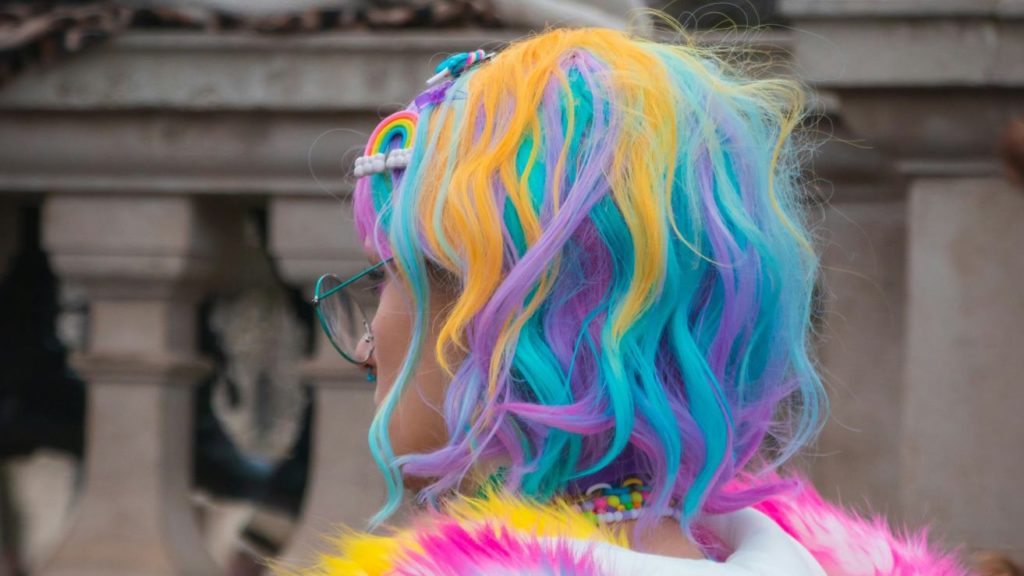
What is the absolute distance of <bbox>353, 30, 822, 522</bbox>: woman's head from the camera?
1.27 metres

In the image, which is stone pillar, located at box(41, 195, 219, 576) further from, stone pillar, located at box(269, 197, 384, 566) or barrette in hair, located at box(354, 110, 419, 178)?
barrette in hair, located at box(354, 110, 419, 178)

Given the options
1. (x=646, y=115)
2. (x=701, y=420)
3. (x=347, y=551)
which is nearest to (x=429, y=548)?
(x=347, y=551)

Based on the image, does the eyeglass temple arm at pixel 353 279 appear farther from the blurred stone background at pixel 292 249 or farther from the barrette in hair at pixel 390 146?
the blurred stone background at pixel 292 249

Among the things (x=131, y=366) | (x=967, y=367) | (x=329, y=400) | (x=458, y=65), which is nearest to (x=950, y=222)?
(x=967, y=367)

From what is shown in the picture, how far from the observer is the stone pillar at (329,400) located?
3.25 metres

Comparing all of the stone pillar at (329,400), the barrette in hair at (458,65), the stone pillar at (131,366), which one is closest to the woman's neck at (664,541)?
the barrette in hair at (458,65)

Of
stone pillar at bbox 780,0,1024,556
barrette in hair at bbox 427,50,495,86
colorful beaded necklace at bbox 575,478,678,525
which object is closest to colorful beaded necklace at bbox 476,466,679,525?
colorful beaded necklace at bbox 575,478,678,525

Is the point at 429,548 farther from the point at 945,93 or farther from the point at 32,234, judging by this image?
the point at 32,234

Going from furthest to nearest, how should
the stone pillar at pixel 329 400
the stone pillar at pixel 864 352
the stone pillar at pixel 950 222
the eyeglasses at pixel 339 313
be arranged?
the stone pillar at pixel 329 400 < the stone pillar at pixel 864 352 < the stone pillar at pixel 950 222 < the eyeglasses at pixel 339 313

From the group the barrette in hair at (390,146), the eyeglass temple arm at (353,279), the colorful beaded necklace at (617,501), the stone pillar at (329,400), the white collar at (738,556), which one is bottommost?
the stone pillar at (329,400)

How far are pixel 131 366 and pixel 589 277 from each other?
7.24ft

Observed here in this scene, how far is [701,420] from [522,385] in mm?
144

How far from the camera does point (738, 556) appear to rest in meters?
1.30

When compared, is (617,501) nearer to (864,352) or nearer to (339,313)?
(339,313)
